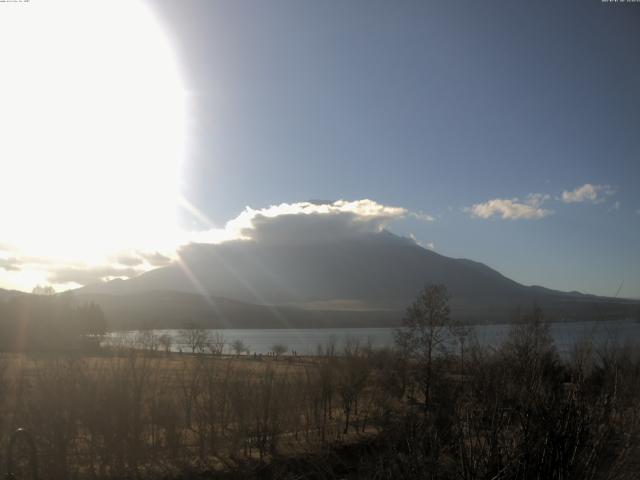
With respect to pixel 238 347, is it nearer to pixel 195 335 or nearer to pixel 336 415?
pixel 195 335

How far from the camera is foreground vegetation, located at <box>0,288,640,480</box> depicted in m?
5.04

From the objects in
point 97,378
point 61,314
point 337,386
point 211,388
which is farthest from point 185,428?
point 61,314

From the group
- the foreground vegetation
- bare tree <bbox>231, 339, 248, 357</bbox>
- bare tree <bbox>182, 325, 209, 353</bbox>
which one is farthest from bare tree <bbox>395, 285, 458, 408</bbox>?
bare tree <bbox>182, 325, 209, 353</bbox>

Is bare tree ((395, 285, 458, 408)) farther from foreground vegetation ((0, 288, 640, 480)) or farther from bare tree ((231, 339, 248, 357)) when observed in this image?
bare tree ((231, 339, 248, 357))

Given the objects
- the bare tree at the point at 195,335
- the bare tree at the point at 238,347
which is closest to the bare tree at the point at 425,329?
the bare tree at the point at 238,347

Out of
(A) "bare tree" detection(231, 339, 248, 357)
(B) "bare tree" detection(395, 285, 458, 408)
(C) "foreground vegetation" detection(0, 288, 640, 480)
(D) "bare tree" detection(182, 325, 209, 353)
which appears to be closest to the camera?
(C) "foreground vegetation" detection(0, 288, 640, 480)

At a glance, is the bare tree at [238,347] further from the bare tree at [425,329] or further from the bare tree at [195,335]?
the bare tree at [425,329]

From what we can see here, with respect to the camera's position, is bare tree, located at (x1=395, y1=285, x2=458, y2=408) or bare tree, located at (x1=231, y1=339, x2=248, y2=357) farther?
bare tree, located at (x1=231, y1=339, x2=248, y2=357)

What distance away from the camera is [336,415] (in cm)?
3095

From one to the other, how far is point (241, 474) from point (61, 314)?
73083 mm

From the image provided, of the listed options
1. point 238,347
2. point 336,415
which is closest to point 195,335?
point 238,347

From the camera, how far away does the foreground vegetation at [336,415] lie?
16.5ft

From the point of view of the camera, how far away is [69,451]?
55.2 ft

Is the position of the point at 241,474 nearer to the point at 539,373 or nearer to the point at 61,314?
the point at 539,373
